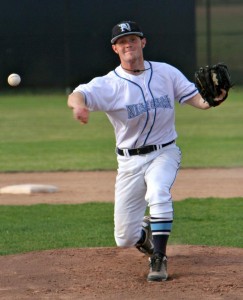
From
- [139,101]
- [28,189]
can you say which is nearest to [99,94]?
[139,101]

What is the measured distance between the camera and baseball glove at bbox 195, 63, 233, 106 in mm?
5973

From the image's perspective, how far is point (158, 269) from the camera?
548 centimetres

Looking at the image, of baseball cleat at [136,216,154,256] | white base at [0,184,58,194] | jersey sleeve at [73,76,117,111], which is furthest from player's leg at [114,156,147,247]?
white base at [0,184,58,194]

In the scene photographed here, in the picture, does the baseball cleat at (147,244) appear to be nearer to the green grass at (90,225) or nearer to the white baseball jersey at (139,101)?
the white baseball jersey at (139,101)

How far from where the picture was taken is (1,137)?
16.6 metres

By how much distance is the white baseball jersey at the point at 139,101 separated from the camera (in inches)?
229

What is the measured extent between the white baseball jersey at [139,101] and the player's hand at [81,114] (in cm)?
41

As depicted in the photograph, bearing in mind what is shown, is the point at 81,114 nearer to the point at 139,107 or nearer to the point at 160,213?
the point at 139,107

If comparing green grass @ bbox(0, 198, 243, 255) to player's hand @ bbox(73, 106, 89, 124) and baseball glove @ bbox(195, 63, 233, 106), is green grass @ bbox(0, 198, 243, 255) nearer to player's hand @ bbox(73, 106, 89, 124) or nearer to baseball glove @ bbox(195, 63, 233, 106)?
baseball glove @ bbox(195, 63, 233, 106)

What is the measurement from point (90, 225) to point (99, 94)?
2535 millimetres

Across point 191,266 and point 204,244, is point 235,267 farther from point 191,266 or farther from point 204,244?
point 204,244

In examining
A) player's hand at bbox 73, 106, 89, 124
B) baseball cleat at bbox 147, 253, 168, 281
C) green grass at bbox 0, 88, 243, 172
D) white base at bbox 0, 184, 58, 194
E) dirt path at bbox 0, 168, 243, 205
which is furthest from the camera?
green grass at bbox 0, 88, 243, 172

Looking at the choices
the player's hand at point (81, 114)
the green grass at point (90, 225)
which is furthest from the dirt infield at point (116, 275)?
the player's hand at point (81, 114)

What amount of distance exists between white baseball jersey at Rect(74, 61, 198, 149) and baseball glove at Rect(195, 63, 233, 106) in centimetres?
14
